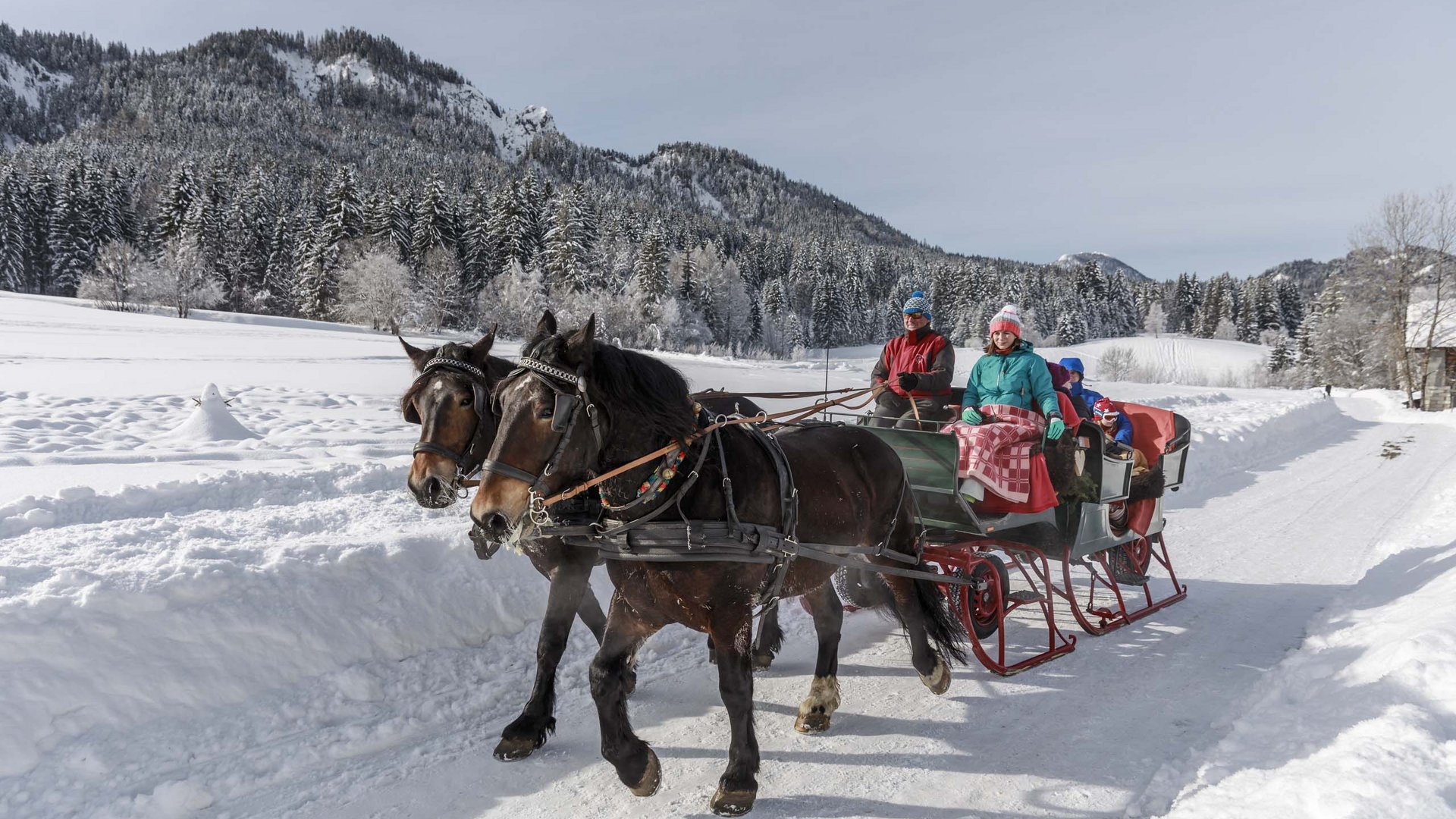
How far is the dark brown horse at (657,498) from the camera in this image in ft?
8.98

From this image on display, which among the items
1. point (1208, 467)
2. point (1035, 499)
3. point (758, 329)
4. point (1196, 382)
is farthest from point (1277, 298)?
point (1035, 499)

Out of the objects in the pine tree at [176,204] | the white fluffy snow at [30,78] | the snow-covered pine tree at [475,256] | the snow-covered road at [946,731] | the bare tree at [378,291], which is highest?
the white fluffy snow at [30,78]

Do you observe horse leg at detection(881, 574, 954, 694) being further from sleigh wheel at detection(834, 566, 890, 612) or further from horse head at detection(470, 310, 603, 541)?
horse head at detection(470, 310, 603, 541)

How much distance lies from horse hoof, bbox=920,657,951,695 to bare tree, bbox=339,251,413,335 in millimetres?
41324

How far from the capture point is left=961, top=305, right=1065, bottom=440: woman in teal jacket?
16.8ft

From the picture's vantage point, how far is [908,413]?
19.1 feet

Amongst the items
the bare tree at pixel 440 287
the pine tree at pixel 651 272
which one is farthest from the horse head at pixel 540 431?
the pine tree at pixel 651 272

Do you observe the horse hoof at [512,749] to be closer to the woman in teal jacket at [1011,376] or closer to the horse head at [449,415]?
the horse head at [449,415]

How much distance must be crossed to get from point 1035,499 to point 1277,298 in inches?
3884

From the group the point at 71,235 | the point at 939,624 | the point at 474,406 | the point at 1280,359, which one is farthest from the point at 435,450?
the point at 1280,359

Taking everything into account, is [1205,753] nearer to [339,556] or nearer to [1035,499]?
[1035,499]

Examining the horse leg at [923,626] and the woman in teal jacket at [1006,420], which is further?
the woman in teal jacket at [1006,420]

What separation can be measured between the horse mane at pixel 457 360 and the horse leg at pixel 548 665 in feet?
3.62

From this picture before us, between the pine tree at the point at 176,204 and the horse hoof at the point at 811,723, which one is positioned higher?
the pine tree at the point at 176,204
